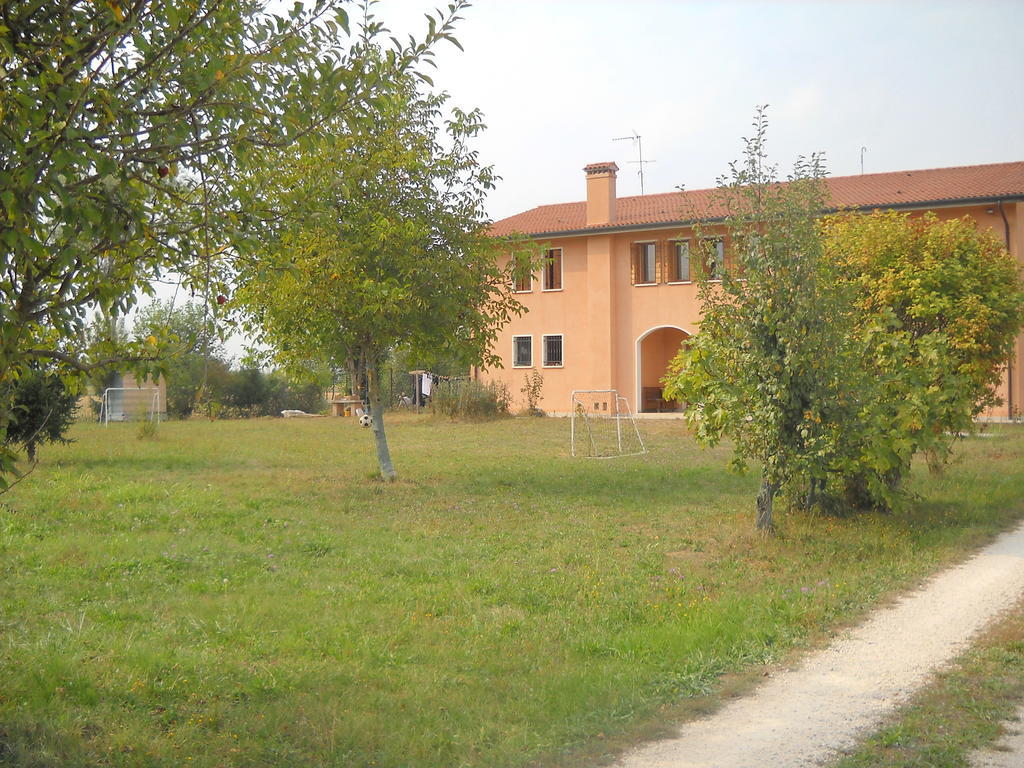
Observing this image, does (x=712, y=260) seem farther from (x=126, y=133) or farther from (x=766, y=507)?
(x=126, y=133)

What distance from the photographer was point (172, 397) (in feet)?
111

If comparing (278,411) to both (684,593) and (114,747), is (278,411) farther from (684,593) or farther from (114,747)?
(114,747)

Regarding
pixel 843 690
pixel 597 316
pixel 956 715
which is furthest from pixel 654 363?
pixel 956 715

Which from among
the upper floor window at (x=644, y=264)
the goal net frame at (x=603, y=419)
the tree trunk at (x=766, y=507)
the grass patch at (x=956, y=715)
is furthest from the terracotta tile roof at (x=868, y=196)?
the grass patch at (x=956, y=715)

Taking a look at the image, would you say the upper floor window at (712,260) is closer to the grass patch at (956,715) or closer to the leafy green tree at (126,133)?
the grass patch at (956,715)

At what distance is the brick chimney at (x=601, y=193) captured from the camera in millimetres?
32125

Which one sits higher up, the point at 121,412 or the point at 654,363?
the point at 654,363

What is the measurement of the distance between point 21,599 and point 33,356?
151 inches

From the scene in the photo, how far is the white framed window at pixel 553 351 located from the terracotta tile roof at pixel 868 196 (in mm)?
3675

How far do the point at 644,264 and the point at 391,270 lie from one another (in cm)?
1855

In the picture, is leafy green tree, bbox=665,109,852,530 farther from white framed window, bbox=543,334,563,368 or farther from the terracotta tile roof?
white framed window, bbox=543,334,563,368

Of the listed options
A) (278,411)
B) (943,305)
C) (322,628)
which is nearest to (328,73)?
(322,628)

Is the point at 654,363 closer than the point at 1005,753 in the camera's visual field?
No

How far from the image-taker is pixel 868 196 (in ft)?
95.1
